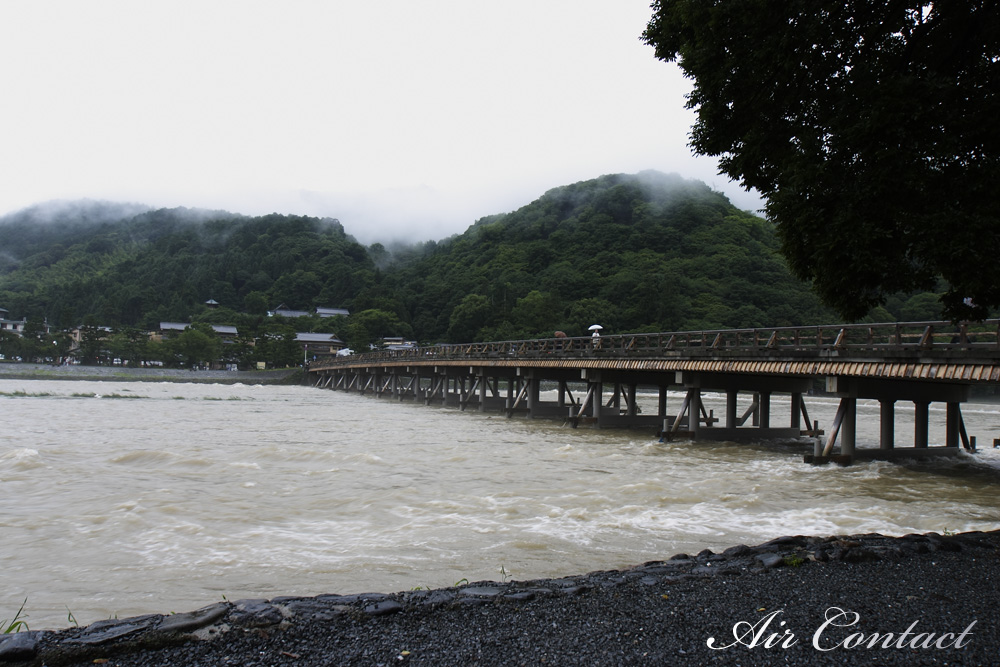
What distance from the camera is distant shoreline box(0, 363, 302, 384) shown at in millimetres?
73150

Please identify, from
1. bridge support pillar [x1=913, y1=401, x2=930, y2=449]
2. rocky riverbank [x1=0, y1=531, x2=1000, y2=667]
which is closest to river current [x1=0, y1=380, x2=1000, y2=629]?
bridge support pillar [x1=913, y1=401, x2=930, y2=449]

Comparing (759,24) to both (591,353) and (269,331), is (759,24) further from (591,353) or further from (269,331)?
(269,331)

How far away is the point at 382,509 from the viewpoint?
1034 centimetres

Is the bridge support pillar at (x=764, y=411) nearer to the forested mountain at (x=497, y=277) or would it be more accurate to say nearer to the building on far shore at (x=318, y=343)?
the forested mountain at (x=497, y=277)

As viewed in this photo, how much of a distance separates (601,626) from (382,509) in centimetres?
662

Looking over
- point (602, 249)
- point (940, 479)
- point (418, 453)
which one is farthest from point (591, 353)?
point (602, 249)

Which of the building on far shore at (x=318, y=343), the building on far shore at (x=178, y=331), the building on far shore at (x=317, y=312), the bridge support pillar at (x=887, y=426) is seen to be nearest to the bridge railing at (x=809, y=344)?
the bridge support pillar at (x=887, y=426)

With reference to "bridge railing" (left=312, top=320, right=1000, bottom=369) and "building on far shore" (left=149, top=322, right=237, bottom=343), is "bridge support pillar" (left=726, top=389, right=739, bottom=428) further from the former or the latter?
"building on far shore" (left=149, top=322, right=237, bottom=343)

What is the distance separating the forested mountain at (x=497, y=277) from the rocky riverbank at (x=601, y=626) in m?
64.0

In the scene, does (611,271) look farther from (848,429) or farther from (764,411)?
(848,429)

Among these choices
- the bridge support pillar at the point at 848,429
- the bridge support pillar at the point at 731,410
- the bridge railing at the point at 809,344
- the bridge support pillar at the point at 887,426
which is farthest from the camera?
the bridge support pillar at the point at 731,410

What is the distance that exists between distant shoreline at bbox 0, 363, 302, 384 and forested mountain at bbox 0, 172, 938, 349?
10332mm

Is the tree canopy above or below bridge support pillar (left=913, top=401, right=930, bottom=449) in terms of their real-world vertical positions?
above

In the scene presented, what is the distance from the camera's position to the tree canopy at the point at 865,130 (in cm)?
632
